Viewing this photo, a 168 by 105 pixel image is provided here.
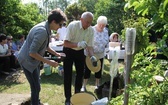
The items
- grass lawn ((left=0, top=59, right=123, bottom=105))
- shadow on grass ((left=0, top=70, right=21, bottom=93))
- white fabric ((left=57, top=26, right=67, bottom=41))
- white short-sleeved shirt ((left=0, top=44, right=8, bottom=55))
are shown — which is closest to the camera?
grass lawn ((left=0, top=59, right=123, bottom=105))

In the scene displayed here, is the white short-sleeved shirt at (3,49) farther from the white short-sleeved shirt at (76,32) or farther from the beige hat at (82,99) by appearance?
the beige hat at (82,99)

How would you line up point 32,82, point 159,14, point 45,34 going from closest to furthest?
point 159,14 → point 45,34 → point 32,82

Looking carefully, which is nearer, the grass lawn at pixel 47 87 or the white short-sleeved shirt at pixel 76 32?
the white short-sleeved shirt at pixel 76 32

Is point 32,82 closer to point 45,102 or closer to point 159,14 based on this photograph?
point 45,102

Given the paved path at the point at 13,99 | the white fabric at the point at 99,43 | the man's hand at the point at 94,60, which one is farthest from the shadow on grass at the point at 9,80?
the man's hand at the point at 94,60

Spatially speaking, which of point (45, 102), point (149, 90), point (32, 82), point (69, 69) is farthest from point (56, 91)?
point (149, 90)

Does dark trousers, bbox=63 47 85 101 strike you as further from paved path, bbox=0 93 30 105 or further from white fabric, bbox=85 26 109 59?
white fabric, bbox=85 26 109 59

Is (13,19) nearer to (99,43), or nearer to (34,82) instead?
(99,43)

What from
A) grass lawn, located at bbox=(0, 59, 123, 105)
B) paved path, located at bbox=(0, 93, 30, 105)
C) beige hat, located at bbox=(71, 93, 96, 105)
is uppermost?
beige hat, located at bbox=(71, 93, 96, 105)

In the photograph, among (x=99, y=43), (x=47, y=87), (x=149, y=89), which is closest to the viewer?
(x=149, y=89)

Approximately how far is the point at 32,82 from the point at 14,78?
3.34 meters

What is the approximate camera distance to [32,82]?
10.3ft

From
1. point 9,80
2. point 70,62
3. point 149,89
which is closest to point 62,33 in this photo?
point 9,80

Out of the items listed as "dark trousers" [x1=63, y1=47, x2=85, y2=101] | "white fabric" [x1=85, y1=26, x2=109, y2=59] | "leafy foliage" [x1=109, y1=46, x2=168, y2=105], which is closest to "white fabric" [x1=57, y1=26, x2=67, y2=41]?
"white fabric" [x1=85, y1=26, x2=109, y2=59]
